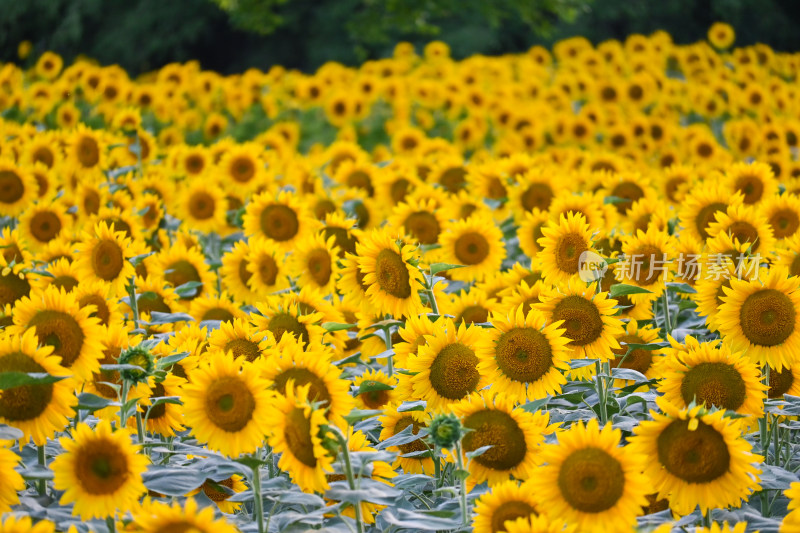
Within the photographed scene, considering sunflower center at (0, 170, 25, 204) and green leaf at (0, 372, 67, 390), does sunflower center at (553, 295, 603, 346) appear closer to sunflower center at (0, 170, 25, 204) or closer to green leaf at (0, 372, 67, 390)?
green leaf at (0, 372, 67, 390)

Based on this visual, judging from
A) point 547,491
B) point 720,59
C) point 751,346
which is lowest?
point 547,491

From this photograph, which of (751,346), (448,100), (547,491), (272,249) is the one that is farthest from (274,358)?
(448,100)

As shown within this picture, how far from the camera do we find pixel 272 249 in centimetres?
490

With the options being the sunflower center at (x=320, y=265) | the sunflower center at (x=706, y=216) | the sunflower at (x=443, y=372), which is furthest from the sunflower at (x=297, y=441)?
the sunflower center at (x=706, y=216)

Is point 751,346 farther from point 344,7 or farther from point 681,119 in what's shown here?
point 344,7

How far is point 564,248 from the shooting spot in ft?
12.3

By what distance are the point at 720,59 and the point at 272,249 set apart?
33.8 feet

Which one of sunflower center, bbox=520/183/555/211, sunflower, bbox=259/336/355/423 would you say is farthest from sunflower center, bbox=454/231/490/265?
sunflower, bbox=259/336/355/423

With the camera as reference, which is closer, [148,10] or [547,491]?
[547,491]

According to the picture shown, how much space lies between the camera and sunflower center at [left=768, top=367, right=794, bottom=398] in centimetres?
348

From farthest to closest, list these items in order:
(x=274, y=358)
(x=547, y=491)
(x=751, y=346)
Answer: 1. (x=751, y=346)
2. (x=274, y=358)
3. (x=547, y=491)

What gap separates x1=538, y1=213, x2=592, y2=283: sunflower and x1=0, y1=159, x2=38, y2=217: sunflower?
3407 mm

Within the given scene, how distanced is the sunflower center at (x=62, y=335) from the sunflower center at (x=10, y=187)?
2.87 m

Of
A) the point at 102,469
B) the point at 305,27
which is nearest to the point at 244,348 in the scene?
the point at 102,469
